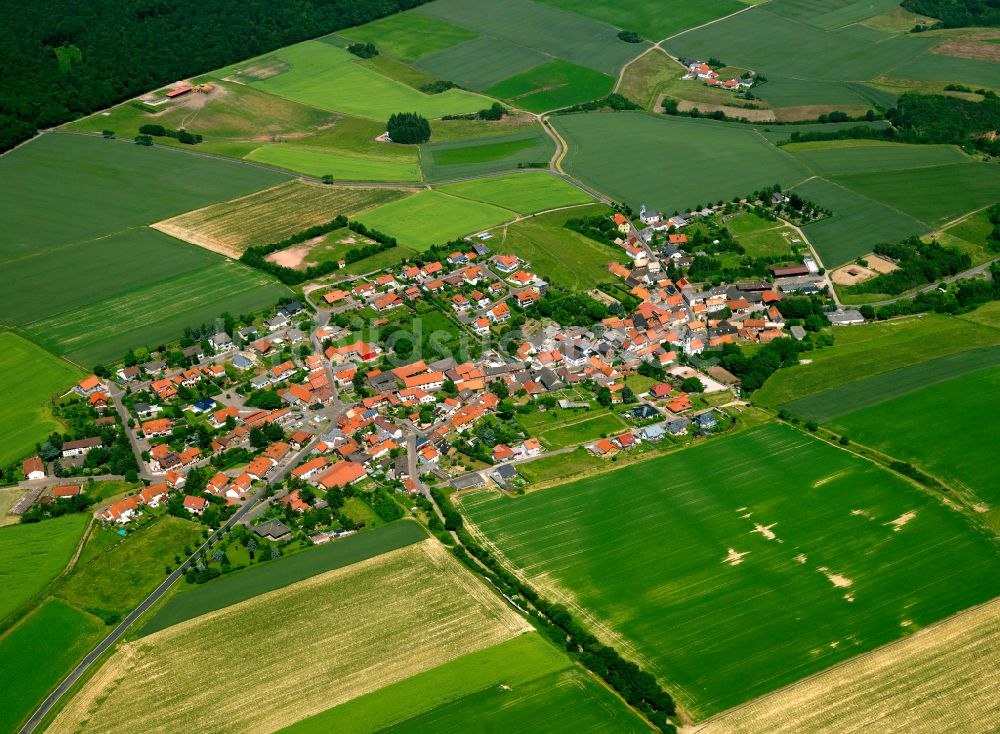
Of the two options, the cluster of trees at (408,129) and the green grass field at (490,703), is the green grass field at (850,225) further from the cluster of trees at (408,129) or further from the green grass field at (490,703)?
the green grass field at (490,703)

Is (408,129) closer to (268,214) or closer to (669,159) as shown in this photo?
(268,214)

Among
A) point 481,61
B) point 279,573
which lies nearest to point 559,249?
point 279,573

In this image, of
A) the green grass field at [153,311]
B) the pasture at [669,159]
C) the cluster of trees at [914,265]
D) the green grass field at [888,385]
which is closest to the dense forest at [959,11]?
the pasture at [669,159]

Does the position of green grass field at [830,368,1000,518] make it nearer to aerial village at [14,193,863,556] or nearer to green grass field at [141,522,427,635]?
aerial village at [14,193,863,556]

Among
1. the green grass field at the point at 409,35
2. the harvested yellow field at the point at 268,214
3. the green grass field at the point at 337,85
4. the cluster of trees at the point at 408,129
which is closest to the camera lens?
the harvested yellow field at the point at 268,214

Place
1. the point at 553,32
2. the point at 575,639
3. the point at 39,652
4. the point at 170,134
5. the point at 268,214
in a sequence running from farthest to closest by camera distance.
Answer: the point at 553,32
the point at 170,134
the point at 268,214
the point at 39,652
the point at 575,639

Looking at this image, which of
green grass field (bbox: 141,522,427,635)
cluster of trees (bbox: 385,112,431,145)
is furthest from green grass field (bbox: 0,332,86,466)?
cluster of trees (bbox: 385,112,431,145)

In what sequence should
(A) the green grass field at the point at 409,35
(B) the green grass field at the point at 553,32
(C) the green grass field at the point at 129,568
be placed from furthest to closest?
1. (A) the green grass field at the point at 409,35
2. (B) the green grass field at the point at 553,32
3. (C) the green grass field at the point at 129,568
